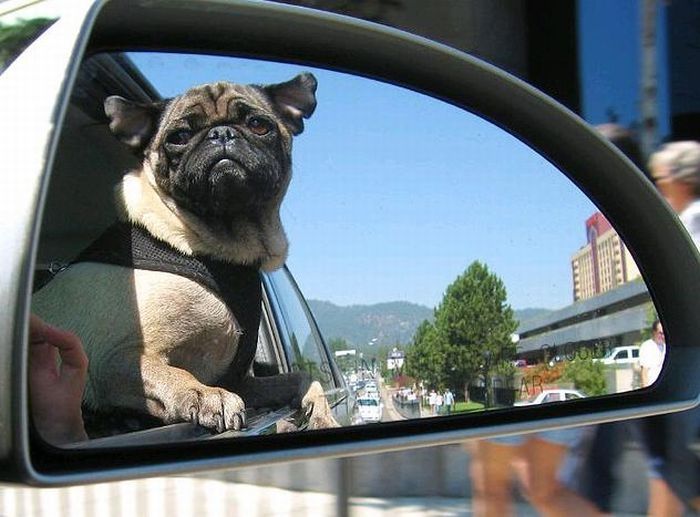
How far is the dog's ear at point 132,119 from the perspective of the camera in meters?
1.55

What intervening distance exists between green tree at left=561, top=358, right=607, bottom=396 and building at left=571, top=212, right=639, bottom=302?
142mm

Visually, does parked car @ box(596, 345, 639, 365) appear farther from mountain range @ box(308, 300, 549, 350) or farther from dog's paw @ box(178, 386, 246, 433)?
dog's paw @ box(178, 386, 246, 433)

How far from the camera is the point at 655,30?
185 inches

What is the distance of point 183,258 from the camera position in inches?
61.7

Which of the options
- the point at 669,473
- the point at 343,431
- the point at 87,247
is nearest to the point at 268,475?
the point at 669,473

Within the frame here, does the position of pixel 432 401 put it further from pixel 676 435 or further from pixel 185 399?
pixel 676 435

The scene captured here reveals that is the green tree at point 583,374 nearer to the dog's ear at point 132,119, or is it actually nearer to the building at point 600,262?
the building at point 600,262

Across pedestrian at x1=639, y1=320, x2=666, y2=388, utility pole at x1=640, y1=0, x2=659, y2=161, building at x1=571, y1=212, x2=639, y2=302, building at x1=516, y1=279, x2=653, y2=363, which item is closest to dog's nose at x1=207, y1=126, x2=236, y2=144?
building at x1=516, y1=279, x2=653, y2=363

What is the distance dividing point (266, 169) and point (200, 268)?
A: 0.64ft

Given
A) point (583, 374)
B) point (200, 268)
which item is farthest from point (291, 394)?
point (583, 374)

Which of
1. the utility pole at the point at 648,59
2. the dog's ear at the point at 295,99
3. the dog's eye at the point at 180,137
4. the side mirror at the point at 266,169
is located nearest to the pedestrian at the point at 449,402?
the side mirror at the point at 266,169

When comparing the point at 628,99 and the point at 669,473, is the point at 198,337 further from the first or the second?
the point at 628,99

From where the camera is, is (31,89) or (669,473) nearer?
(31,89)

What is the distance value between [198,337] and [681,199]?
2.31 meters
